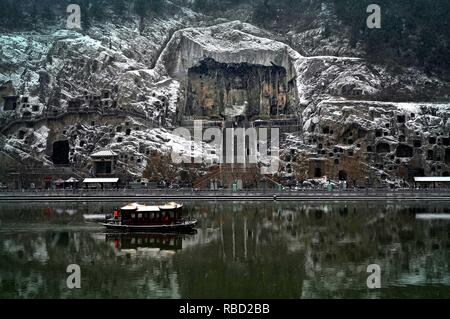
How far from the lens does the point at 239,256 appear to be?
110ft

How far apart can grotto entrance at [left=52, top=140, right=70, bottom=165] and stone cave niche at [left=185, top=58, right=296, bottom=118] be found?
851 inches

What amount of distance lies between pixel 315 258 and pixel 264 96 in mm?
67506

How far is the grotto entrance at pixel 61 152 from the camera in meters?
85.9

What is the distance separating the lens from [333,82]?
3455 inches

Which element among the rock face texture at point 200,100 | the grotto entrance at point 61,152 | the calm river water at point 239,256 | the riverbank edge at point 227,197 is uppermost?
the rock face texture at point 200,100

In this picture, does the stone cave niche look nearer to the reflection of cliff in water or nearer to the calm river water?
the reflection of cliff in water

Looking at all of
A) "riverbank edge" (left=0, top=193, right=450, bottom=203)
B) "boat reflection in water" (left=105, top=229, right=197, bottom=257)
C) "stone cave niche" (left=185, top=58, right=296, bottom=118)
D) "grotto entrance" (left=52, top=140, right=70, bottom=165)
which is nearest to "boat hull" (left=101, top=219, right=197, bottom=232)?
"boat reflection in water" (left=105, top=229, right=197, bottom=257)

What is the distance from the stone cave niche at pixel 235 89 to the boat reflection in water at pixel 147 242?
179 feet

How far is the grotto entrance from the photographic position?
8594 centimetres

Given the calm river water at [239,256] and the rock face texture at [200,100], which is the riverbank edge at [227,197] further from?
the calm river water at [239,256]

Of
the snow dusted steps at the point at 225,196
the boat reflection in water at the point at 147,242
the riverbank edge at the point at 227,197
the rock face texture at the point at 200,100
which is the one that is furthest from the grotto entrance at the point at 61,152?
the boat reflection in water at the point at 147,242

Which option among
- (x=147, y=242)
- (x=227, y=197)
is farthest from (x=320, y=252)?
(x=227, y=197)

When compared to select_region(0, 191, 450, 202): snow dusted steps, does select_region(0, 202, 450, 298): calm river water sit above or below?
below

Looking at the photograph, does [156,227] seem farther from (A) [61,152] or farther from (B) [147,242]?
(A) [61,152]
